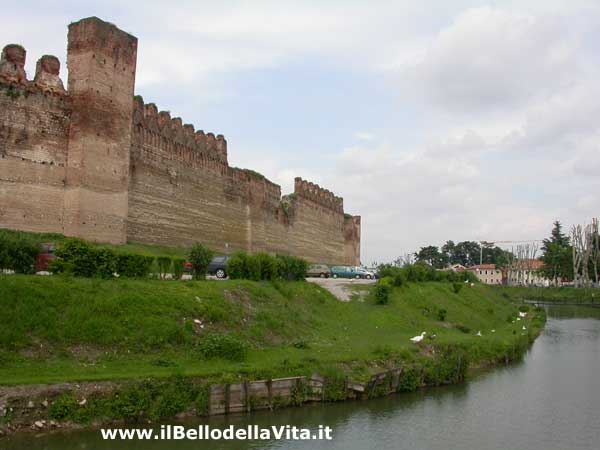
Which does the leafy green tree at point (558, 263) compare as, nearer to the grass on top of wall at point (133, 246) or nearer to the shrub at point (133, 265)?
the grass on top of wall at point (133, 246)

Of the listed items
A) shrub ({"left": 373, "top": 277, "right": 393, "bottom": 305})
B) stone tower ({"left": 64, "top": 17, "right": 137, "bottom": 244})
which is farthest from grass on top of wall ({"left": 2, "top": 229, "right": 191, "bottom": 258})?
shrub ({"left": 373, "top": 277, "right": 393, "bottom": 305})

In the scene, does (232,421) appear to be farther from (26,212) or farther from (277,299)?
(26,212)

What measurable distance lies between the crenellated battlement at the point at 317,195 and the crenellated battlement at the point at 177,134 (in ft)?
49.1

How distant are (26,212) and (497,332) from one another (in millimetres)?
21381

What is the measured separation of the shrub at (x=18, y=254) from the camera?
52.1 feet

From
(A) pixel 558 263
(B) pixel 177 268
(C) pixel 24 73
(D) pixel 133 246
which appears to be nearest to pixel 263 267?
(B) pixel 177 268

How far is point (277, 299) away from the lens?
20.8 metres

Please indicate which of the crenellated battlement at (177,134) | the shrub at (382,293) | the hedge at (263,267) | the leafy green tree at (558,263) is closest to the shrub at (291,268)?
the hedge at (263,267)

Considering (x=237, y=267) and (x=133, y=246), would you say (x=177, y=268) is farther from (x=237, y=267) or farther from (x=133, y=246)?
(x=133, y=246)

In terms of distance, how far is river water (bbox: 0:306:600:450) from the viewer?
11.9 metres

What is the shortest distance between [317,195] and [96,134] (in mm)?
33302

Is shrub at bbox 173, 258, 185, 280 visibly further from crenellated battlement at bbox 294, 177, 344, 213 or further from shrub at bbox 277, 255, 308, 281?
crenellated battlement at bbox 294, 177, 344, 213

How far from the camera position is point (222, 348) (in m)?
15.3

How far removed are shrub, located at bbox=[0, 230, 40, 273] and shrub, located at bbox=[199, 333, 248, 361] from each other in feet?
16.5
